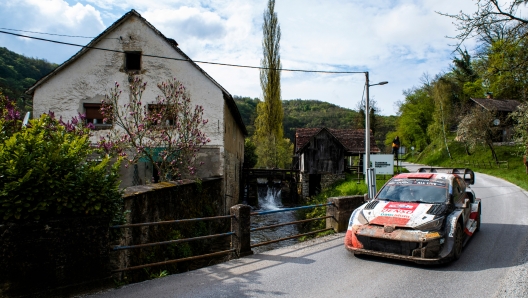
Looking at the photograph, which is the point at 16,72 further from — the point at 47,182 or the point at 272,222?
the point at 47,182

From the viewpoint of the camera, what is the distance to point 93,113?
17688mm

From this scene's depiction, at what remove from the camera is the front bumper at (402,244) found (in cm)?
635

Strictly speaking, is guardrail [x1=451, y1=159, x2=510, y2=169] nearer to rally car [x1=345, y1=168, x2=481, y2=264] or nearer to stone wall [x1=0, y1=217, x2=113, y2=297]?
rally car [x1=345, y1=168, x2=481, y2=264]

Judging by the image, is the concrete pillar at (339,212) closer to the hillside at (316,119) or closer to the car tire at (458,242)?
the car tire at (458,242)

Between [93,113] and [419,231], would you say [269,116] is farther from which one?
[419,231]

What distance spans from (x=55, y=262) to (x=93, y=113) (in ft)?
47.2

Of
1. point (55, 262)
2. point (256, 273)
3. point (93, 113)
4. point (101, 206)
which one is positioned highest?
point (93, 113)

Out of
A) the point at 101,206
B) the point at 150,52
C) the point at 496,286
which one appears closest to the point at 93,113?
the point at 150,52

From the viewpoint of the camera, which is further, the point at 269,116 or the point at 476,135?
the point at 269,116

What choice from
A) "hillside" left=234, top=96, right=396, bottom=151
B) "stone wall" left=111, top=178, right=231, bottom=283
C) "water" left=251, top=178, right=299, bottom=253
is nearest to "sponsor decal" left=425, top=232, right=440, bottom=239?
"stone wall" left=111, top=178, right=231, bottom=283

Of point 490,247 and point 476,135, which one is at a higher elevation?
point 476,135

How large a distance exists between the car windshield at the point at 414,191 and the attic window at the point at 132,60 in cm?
1377

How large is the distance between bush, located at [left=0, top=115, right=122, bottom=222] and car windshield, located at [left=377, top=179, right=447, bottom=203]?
576cm

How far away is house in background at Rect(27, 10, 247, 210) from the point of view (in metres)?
17.4
